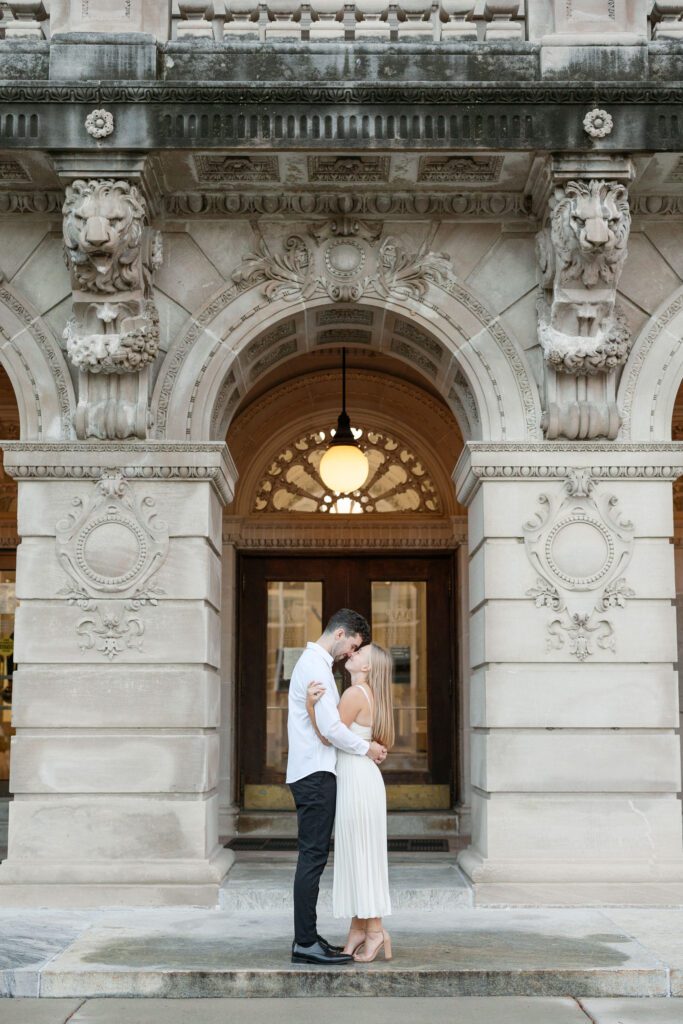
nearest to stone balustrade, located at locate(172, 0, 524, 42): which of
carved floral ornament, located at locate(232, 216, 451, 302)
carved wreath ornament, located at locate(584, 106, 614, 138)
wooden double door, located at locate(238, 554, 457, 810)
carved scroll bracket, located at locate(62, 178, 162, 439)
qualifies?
carved wreath ornament, located at locate(584, 106, 614, 138)

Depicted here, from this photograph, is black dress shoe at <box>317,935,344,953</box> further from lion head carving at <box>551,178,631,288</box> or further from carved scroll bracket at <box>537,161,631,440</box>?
lion head carving at <box>551,178,631,288</box>

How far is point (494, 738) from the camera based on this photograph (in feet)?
34.7

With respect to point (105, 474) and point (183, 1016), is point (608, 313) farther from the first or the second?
point (183, 1016)

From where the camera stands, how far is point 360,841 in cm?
810

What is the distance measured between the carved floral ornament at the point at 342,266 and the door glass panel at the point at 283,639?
18.0 ft

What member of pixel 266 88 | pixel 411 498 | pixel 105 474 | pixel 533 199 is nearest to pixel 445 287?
pixel 533 199

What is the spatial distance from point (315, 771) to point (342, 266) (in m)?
4.85

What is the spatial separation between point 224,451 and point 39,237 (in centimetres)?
243

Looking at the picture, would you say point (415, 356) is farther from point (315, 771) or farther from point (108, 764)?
point (315, 771)

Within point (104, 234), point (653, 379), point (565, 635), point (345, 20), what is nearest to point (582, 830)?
point (565, 635)

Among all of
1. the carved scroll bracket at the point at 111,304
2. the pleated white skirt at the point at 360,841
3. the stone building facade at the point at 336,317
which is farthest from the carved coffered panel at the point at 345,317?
the pleated white skirt at the point at 360,841

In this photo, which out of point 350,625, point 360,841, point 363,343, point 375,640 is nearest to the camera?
point 360,841

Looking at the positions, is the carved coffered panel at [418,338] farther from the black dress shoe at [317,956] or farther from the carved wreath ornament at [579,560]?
the black dress shoe at [317,956]

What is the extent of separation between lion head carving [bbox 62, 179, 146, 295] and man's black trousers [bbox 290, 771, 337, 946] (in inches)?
175
